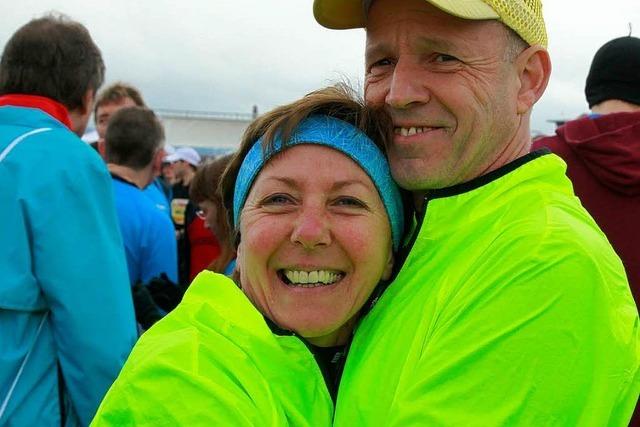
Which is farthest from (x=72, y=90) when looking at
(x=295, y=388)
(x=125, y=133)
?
(x=295, y=388)

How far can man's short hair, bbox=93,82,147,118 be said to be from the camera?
18.2 feet

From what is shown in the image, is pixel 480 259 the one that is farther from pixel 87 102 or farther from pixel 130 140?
pixel 130 140

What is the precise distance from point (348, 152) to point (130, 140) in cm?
282

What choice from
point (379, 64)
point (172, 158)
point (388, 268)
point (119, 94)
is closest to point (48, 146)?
point (379, 64)

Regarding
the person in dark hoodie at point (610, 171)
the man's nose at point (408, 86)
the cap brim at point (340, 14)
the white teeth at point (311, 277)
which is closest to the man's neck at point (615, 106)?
the person in dark hoodie at point (610, 171)

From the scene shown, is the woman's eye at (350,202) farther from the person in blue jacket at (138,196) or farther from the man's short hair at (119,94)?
the man's short hair at (119,94)

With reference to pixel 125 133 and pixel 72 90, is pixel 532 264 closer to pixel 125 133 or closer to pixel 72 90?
pixel 72 90

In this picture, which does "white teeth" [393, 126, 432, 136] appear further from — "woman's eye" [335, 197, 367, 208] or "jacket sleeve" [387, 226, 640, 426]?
"jacket sleeve" [387, 226, 640, 426]

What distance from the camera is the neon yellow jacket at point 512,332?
1.29 meters

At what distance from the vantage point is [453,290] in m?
1.46

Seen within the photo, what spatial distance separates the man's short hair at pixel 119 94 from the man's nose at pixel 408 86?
4.04 m

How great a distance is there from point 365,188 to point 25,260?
135cm

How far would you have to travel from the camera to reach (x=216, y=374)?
1.47 meters

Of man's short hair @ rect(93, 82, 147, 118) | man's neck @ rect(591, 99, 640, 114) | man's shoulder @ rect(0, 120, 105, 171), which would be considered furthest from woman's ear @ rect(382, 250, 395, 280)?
man's short hair @ rect(93, 82, 147, 118)
